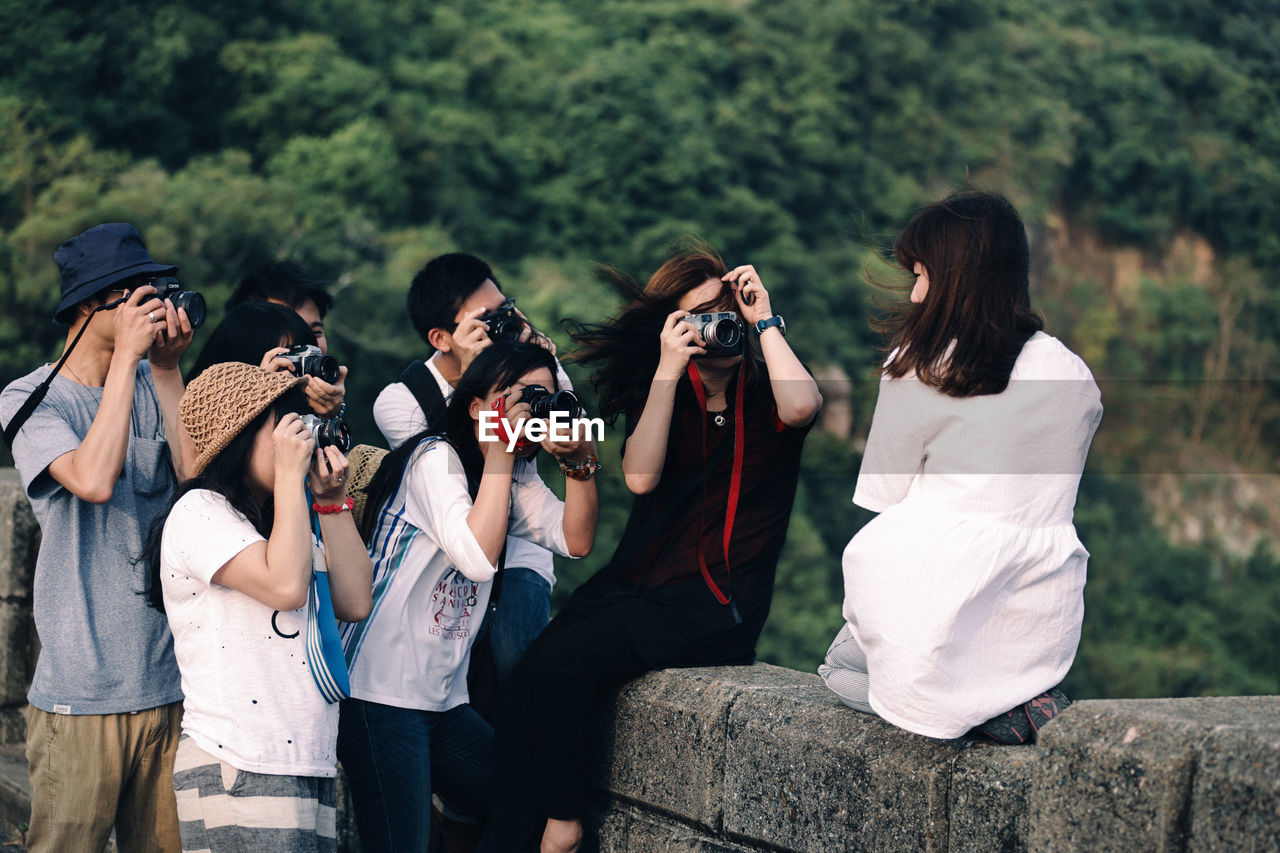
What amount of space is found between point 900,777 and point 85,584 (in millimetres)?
1566

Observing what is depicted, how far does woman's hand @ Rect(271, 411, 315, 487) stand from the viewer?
195 cm

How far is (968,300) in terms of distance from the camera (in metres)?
1.89

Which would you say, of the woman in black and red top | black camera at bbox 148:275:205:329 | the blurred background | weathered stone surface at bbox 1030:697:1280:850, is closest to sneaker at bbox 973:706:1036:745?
weathered stone surface at bbox 1030:697:1280:850

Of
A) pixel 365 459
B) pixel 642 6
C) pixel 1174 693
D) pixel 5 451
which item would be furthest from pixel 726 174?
pixel 365 459

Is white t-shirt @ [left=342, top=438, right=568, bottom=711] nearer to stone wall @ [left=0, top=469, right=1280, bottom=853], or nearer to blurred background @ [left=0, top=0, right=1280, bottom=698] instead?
stone wall @ [left=0, top=469, right=1280, bottom=853]

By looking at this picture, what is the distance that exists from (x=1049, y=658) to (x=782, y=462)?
26.0 inches

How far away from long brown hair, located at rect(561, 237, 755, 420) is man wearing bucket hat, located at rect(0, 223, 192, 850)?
2.63 feet

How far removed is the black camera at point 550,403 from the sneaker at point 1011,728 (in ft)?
2.97

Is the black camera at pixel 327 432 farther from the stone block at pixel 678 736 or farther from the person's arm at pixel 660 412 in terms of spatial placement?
the stone block at pixel 678 736

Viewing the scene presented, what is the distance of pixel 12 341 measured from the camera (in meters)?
→ 15.0

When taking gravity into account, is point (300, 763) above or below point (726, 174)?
below

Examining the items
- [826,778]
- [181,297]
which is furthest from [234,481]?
[826,778]

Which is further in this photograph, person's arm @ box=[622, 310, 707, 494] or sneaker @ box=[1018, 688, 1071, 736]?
person's arm @ box=[622, 310, 707, 494]

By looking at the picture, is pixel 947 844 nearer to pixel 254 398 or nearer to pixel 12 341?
pixel 254 398
